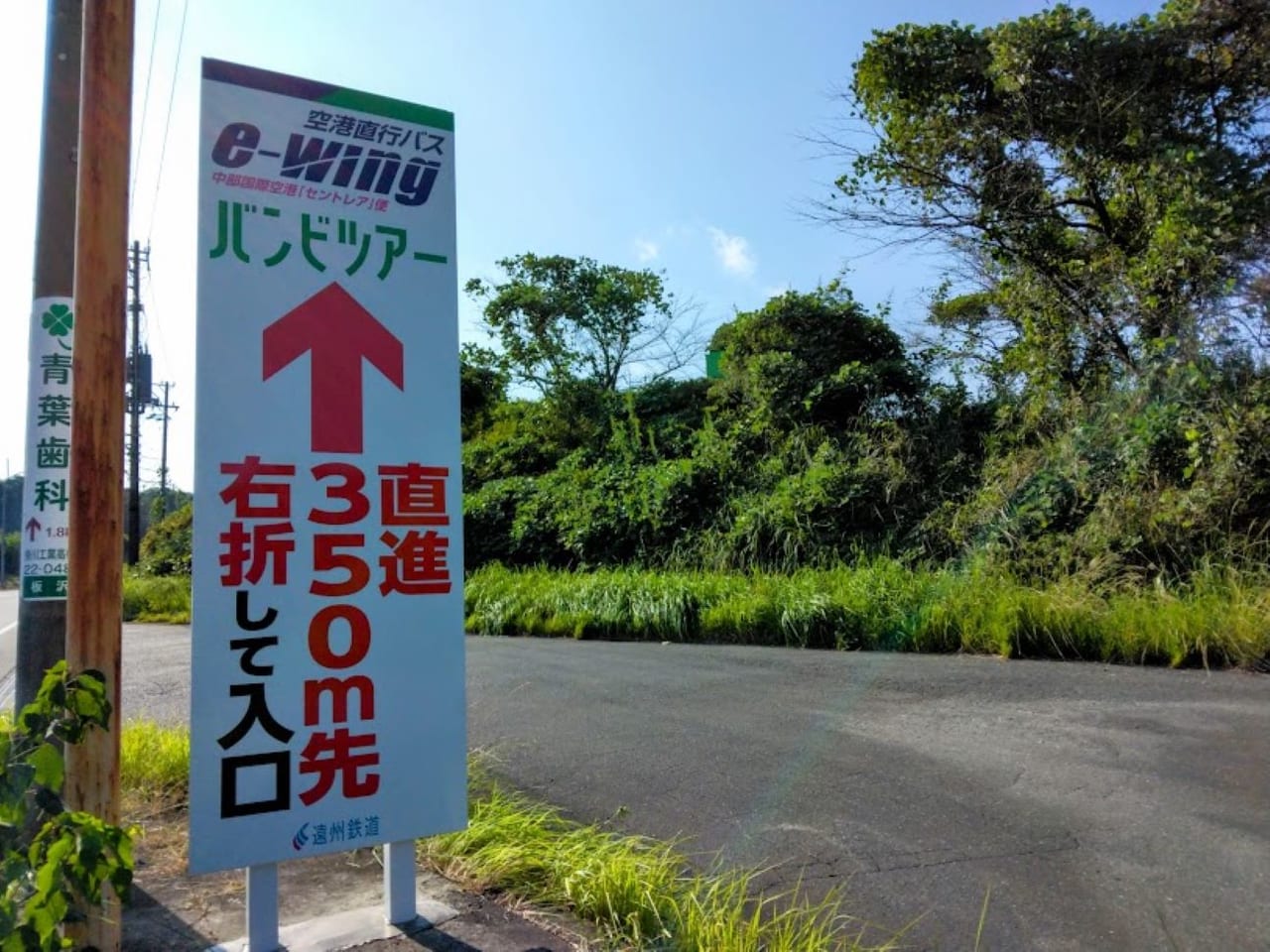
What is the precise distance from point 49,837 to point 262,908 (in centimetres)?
128

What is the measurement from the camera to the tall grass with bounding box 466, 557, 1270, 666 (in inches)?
307

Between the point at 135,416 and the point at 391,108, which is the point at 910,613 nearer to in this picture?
the point at 391,108

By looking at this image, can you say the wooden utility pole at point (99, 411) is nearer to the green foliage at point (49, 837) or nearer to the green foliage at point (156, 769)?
the green foliage at point (49, 837)

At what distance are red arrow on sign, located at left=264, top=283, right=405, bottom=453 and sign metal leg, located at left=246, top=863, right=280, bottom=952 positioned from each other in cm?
145

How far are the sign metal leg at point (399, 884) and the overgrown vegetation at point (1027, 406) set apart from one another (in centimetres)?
668

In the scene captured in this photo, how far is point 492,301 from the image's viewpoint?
22.6 metres

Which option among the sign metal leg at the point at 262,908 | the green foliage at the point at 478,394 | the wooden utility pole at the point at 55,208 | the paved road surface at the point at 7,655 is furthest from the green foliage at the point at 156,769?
the green foliage at the point at 478,394

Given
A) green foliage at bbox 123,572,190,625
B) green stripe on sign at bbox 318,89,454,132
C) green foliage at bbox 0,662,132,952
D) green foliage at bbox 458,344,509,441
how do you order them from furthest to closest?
green foliage at bbox 458,344,509,441, green foliage at bbox 123,572,190,625, green stripe on sign at bbox 318,89,454,132, green foliage at bbox 0,662,132,952

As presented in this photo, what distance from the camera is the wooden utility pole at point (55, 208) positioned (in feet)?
11.5

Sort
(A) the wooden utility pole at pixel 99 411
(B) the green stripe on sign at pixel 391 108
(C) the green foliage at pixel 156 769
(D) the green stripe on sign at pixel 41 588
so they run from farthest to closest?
(C) the green foliage at pixel 156 769
(D) the green stripe on sign at pixel 41 588
(B) the green stripe on sign at pixel 391 108
(A) the wooden utility pole at pixel 99 411

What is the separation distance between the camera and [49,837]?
6.59 feet

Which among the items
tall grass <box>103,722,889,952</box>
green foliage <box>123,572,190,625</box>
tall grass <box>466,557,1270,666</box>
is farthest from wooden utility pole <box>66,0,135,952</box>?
green foliage <box>123,572,190,625</box>

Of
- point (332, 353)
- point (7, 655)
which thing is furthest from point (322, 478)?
point (7, 655)

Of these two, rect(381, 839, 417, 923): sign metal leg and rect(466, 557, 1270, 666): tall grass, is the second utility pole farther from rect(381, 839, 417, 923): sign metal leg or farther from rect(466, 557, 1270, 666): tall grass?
rect(381, 839, 417, 923): sign metal leg
